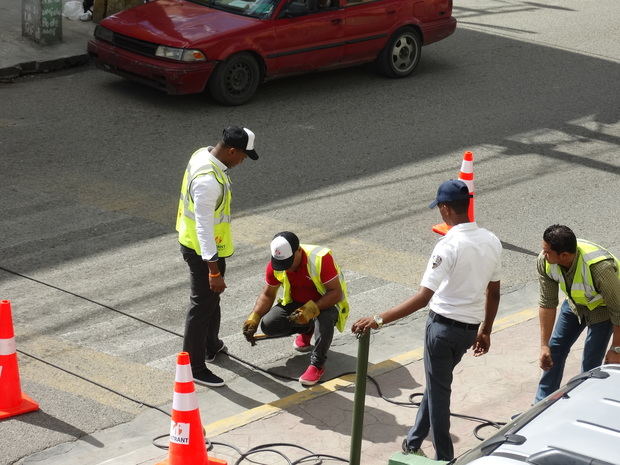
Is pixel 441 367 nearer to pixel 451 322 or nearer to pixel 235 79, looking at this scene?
pixel 451 322

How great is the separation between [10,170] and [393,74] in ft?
20.2

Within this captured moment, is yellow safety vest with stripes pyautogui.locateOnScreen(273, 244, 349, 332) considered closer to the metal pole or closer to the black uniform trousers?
the black uniform trousers

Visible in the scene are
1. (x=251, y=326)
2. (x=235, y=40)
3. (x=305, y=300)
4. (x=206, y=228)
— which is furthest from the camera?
(x=235, y=40)

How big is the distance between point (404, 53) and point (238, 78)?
2.93 meters

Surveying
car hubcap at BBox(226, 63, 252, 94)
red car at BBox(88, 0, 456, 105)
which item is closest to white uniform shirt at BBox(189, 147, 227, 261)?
red car at BBox(88, 0, 456, 105)

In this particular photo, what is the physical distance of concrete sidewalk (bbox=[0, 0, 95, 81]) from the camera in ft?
48.4

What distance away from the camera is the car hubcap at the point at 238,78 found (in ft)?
45.1

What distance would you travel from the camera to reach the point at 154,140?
12609 mm

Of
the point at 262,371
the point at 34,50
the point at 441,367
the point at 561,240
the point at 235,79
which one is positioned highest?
the point at 561,240

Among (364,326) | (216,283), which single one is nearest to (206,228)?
(216,283)

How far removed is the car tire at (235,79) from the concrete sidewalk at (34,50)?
8.79ft

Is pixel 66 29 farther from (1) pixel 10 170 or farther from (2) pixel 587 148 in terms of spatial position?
(2) pixel 587 148

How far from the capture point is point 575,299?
655cm

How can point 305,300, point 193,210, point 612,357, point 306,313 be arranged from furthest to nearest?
point 305,300, point 306,313, point 193,210, point 612,357
